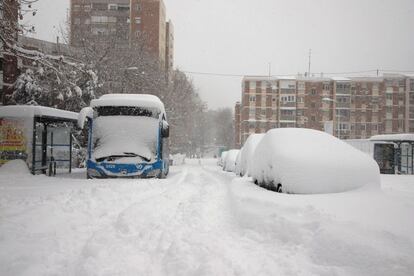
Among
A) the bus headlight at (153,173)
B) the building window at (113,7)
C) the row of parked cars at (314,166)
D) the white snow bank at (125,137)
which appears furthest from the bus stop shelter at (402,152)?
the building window at (113,7)

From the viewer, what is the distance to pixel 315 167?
7570 millimetres

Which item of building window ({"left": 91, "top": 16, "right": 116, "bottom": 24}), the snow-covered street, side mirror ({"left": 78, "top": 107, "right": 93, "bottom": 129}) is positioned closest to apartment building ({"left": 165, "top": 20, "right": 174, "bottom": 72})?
building window ({"left": 91, "top": 16, "right": 116, "bottom": 24})

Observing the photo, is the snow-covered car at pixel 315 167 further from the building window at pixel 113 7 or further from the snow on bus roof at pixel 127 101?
the building window at pixel 113 7

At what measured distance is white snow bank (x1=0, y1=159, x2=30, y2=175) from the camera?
13.9 metres

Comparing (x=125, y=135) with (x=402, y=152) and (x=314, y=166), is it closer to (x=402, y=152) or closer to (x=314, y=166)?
(x=314, y=166)

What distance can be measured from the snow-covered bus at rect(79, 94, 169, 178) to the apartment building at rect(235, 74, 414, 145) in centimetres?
6525

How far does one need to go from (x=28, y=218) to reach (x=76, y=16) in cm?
4684

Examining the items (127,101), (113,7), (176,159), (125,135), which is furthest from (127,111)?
(113,7)

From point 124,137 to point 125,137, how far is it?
0.11 feet

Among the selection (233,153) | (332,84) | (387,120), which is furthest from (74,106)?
(387,120)

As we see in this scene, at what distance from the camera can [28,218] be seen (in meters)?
6.27

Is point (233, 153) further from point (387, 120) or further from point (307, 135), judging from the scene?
point (387, 120)

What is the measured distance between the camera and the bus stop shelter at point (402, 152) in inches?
→ 993

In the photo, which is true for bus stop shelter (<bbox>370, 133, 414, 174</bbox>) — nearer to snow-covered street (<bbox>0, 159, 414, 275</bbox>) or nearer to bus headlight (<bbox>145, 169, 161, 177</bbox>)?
bus headlight (<bbox>145, 169, 161, 177</bbox>)
